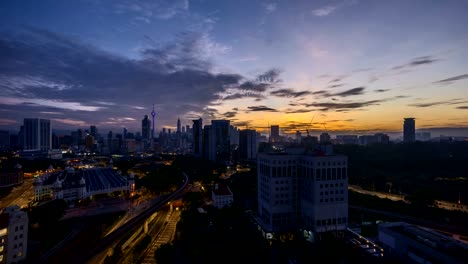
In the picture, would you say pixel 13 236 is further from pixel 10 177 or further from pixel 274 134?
pixel 274 134

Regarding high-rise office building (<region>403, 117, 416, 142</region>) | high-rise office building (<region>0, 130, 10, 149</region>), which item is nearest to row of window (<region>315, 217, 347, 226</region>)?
high-rise office building (<region>403, 117, 416, 142</region>)

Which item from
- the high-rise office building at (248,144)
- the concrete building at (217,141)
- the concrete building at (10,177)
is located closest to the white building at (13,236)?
the concrete building at (10,177)

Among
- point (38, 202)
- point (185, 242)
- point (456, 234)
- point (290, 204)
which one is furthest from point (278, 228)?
point (38, 202)

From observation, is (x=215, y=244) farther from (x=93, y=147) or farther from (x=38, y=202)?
(x=93, y=147)

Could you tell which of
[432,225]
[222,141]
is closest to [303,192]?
[432,225]

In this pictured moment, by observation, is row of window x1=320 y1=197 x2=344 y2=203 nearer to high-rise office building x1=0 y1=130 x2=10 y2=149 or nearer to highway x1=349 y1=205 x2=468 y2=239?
highway x1=349 y1=205 x2=468 y2=239

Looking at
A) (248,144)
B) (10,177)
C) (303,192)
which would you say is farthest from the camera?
(248,144)
